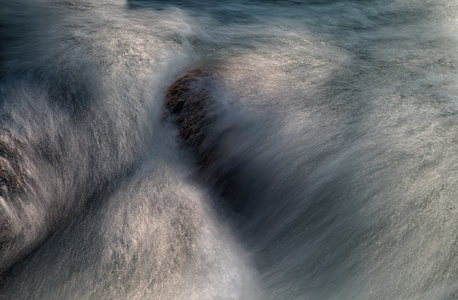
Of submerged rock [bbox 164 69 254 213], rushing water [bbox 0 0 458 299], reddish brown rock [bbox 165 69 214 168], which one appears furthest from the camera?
reddish brown rock [bbox 165 69 214 168]

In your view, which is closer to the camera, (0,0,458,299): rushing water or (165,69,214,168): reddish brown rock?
(0,0,458,299): rushing water

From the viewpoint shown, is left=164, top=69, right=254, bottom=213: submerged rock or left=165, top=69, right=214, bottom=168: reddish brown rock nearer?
left=164, top=69, right=254, bottom=213: submerged rock

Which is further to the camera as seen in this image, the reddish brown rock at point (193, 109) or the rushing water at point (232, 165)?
the reddish brown rock at point (193, 109)

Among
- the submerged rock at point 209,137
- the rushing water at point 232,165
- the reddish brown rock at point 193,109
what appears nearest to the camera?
the rushing water at point 232,165

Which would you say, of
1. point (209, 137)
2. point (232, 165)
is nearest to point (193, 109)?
point (209, 137)

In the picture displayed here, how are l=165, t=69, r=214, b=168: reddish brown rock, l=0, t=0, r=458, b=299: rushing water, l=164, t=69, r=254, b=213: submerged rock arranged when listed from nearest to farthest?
1. l=0, t=0, r=458, b=299: rushing water
2. l=164, t=69, r=254, b=213: submerged rock
3. l=165, t=69, r=214, b=168: reddish brown rock

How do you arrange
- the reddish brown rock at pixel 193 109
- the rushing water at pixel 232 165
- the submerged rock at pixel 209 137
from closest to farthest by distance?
the rushing water at pixel 232 165 < the submerged rock at pixel 209 137 < the reddish brown rock at pixel 193 109

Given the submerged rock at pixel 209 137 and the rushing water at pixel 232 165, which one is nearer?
the rushing water at pixel 232 165

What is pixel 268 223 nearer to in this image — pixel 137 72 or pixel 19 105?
pixel 137 72

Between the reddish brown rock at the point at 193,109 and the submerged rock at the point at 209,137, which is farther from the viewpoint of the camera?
the reddish brown rock at the point at 193,109
